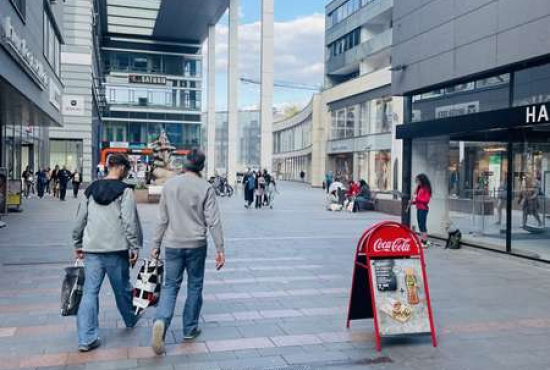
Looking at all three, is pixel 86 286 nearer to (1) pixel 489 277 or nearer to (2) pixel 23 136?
(1) pixel 489 277

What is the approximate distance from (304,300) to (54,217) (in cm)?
1302

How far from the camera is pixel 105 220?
210 inches

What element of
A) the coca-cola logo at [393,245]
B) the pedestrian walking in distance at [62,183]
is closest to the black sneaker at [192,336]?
the coca-cola logo at [393,245]

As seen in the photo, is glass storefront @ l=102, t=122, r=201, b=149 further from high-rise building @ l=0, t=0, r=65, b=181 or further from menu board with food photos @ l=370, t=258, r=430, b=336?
menu board with food photos @ l=370, t=258, r=430, b=336

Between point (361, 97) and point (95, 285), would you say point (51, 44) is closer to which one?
point (95, 285)

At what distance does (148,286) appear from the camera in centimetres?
566

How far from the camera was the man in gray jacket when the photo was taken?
5266 mm

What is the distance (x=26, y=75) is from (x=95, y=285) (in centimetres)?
1372

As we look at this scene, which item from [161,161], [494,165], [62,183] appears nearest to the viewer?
[494,165]

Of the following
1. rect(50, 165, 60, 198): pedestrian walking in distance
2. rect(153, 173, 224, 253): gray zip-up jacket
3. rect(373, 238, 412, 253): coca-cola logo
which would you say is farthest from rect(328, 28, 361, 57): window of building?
rect(153, 173, 224, 253): gray zip-up jacket

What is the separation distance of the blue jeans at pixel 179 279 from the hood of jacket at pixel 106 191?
27.0 inches

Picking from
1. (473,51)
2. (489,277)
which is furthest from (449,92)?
(489,277)

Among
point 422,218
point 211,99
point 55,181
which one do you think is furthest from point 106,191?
point 211,99

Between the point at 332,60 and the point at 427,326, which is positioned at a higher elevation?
the point at 332,60
